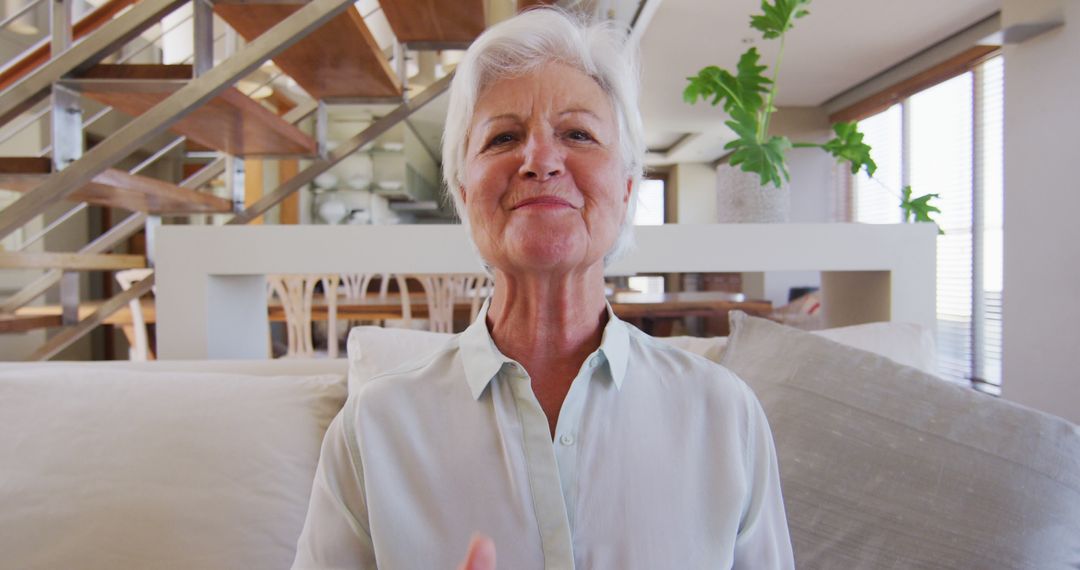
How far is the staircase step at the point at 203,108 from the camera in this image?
1.67 meters

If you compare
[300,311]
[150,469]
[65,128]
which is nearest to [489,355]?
[150,469]

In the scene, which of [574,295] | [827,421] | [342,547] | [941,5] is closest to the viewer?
[342,547]

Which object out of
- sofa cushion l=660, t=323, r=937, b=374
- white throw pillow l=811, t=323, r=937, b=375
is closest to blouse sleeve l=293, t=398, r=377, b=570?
sofa cushion l=660, t=323, r=937, b=374

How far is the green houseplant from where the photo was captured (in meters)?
1.63

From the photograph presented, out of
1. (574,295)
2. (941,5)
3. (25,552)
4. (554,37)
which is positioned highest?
(941,5)

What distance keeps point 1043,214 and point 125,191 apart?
401 centimetres

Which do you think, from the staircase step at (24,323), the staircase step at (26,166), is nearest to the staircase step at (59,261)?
the staircase step at (24,323)

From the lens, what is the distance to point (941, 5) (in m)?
4.55

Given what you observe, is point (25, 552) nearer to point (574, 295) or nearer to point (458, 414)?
point (458, 414)

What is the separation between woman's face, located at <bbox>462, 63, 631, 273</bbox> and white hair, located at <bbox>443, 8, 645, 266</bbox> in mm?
19

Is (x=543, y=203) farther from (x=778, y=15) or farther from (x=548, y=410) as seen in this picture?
(x=778, y=15)

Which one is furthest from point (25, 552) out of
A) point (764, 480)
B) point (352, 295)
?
point (352, 295)

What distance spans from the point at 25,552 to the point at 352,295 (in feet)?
10.8

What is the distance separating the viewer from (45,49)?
2.27m
